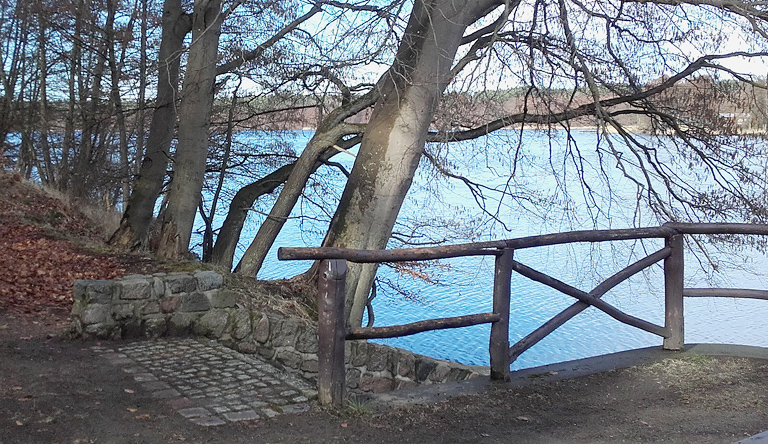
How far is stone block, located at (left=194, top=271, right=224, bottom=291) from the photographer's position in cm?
783

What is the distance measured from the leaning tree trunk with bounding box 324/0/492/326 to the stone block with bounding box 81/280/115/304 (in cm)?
279

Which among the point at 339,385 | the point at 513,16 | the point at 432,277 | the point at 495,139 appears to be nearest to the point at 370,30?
the point at 513,16

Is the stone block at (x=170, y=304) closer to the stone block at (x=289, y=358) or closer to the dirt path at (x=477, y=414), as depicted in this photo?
the stone block at (x=289, y=358)

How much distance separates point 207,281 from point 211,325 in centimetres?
49

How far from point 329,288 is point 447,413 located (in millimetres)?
1151

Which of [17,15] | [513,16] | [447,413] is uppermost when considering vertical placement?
[17,15]

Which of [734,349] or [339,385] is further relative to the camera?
[734,349]

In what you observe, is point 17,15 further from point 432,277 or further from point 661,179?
point 661,179

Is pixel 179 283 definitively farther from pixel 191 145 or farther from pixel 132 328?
pixel 191 145

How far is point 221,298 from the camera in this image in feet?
26.0

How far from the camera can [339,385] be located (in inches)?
182

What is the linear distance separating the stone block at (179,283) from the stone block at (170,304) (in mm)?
64

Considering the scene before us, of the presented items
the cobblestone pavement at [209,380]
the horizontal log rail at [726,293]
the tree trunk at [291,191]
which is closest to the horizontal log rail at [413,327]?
the cobblestone pavement at [209,380]

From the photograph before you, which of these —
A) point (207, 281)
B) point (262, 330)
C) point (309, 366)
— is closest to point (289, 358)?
point (309, 366)
